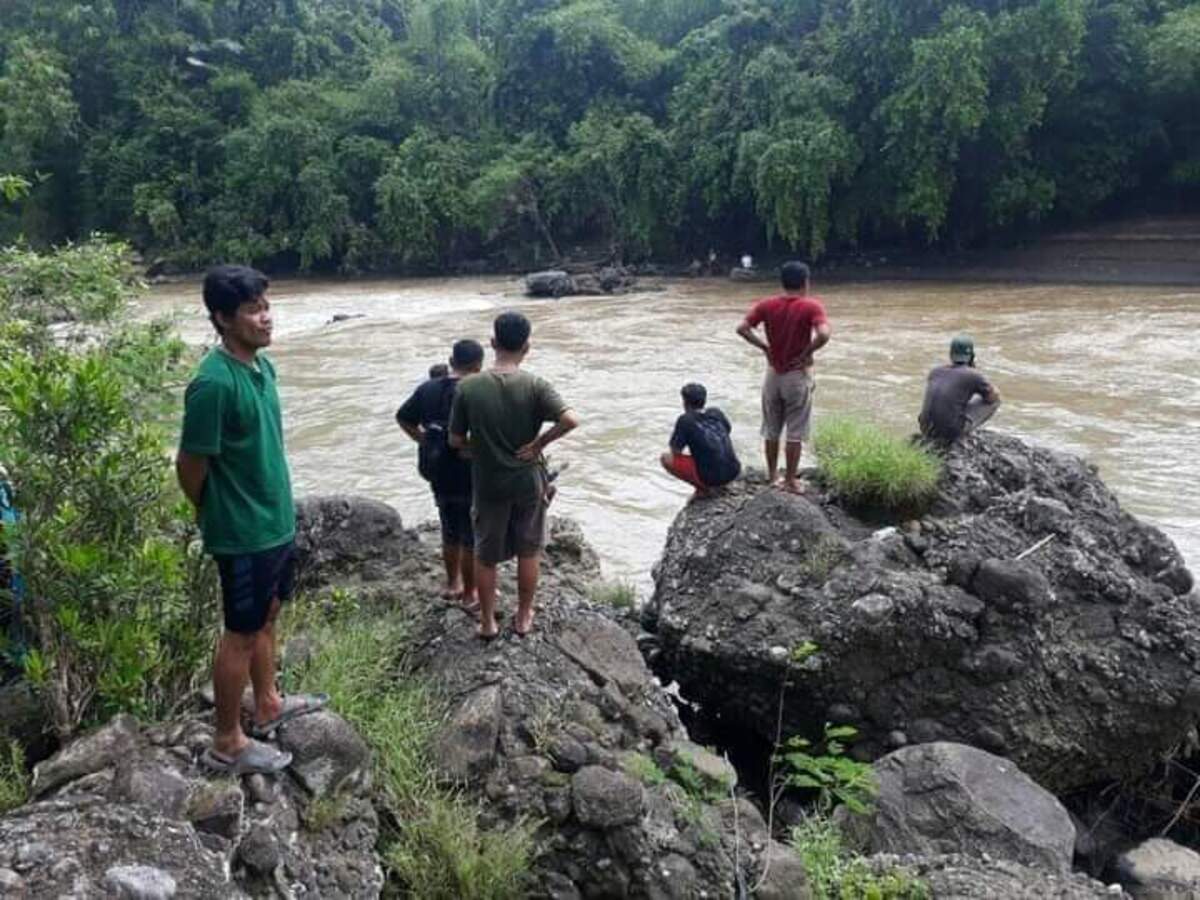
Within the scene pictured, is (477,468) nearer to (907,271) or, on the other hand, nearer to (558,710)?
(558,710)

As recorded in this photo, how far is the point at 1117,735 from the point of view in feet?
15.9

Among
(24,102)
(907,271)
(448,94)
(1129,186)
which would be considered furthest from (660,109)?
(24,102)

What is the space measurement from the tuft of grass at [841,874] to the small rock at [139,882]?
2088 mm

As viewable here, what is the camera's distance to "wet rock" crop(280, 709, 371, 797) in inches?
124

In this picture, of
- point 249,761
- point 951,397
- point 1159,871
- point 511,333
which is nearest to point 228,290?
point 511,333

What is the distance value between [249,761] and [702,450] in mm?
3621

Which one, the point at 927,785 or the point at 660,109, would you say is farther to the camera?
the point at 660,109

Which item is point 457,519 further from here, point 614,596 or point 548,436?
point 614,596

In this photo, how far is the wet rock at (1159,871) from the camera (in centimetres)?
419

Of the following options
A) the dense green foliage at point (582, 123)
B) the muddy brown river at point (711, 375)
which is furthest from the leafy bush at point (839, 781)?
the dense green foliage at point (582, 123)

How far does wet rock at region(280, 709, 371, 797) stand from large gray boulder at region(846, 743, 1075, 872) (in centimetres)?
200

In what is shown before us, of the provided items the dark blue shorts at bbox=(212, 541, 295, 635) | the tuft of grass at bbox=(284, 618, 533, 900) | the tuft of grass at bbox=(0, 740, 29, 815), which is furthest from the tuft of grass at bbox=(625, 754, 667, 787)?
the tuft of grass at bbox=(0, 740, 29, 815)

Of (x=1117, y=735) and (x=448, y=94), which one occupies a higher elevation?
(x=448, y=94)

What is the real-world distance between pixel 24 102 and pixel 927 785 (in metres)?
45.7
